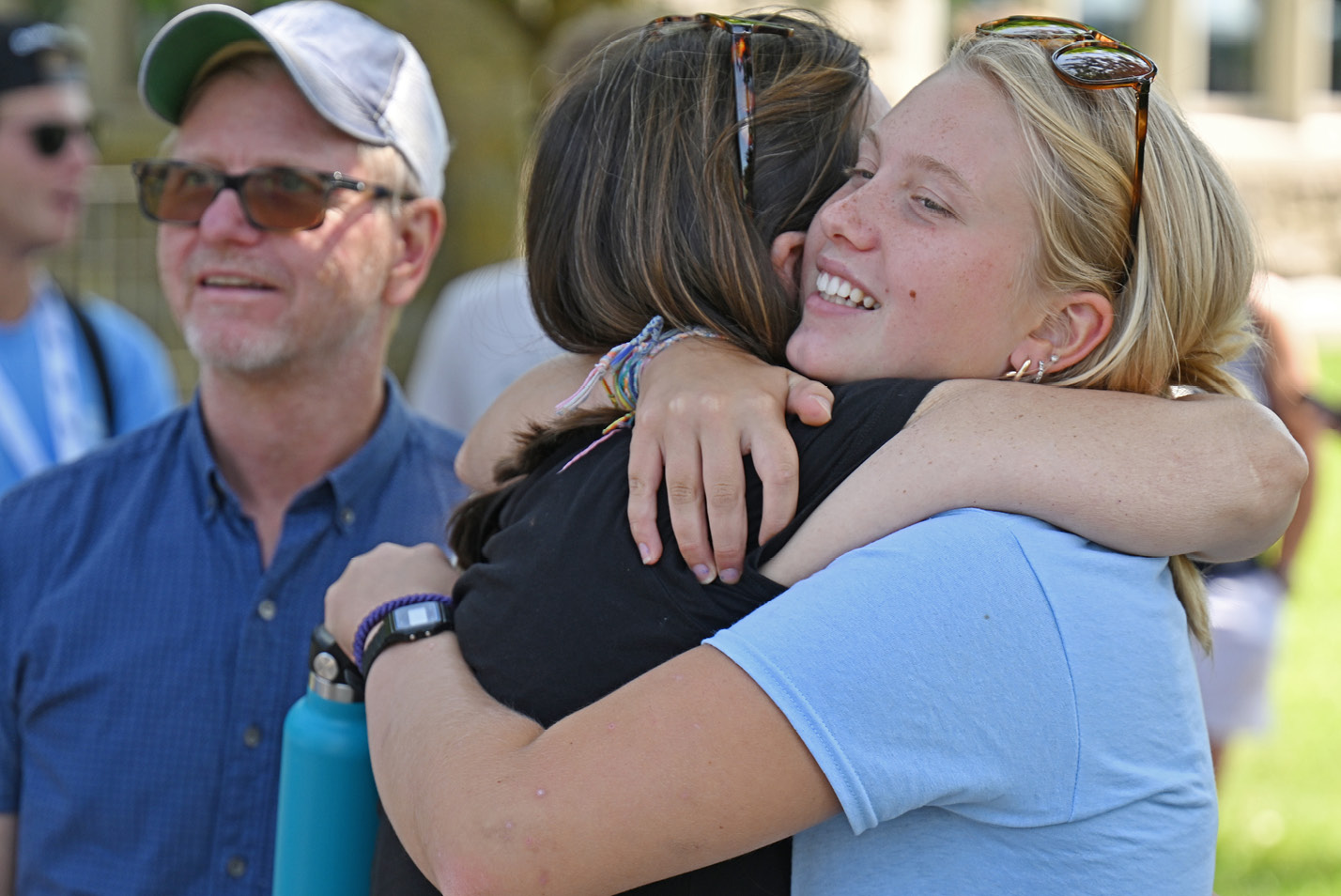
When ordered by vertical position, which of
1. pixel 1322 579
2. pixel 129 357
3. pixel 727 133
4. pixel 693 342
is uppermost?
pixel 727 133

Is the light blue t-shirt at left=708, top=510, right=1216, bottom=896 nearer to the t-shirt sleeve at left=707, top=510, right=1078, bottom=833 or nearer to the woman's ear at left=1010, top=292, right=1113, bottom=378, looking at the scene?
the t-shirt sleeve at left=707, top=510, right=1078, bottom=833

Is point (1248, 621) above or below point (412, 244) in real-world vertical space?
below

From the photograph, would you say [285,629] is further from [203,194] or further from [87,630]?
[203,194]

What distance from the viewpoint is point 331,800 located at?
1641 mm

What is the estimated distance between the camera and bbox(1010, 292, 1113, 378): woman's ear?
1.50 metres

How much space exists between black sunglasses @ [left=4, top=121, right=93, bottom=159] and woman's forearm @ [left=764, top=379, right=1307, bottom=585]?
13.9 ft

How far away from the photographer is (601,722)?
4.05ft

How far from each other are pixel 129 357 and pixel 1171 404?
362 cm

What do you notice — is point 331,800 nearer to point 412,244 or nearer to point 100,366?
point 412,244

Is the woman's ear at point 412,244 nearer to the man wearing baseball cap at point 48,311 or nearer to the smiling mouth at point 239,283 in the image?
the smiling mouth at point 239,283

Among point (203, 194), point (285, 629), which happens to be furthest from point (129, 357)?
point (285, 629)

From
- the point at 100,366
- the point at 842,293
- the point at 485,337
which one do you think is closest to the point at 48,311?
the point at 100,366

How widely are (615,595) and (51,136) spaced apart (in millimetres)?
4160

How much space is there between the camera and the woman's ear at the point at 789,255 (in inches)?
64.0
